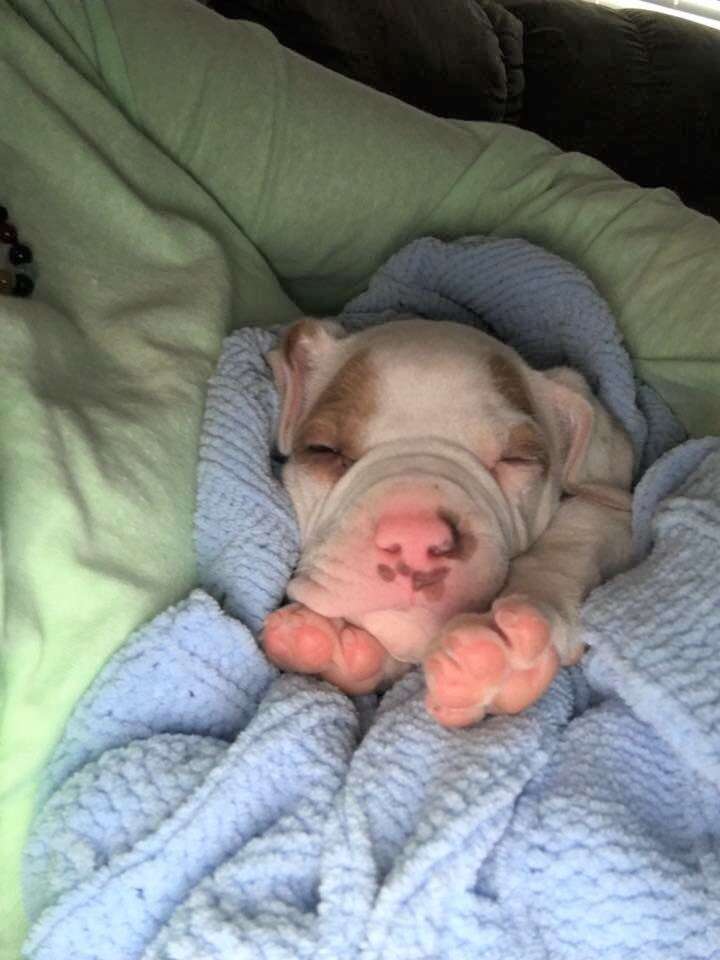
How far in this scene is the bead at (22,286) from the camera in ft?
4.53

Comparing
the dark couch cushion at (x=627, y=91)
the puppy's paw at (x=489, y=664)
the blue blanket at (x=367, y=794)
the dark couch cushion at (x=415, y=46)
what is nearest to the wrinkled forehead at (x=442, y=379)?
the blue blanket at (x=367, y=794)

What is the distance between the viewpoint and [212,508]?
1.28m

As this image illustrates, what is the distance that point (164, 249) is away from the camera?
156 centimetres

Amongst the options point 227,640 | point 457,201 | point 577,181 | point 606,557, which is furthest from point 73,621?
point 577,181

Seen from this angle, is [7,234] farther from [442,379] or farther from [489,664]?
[489,664]

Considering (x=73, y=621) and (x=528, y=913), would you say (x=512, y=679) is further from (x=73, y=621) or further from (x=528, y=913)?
(x=73, y=621)

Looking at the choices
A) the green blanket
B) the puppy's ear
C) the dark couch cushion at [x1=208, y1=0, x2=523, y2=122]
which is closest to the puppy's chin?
the green blanket

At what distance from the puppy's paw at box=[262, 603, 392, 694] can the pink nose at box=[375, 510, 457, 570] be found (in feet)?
0.38

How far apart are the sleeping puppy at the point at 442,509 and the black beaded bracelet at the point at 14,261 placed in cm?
31

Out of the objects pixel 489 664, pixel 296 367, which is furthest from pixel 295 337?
pixel 489 664

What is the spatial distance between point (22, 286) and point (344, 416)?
406 mm

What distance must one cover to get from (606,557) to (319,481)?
1.15 feet

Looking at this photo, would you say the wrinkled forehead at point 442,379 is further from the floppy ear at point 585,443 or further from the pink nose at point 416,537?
the pink nose at point 416,537

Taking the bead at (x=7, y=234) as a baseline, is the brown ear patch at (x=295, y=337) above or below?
below
